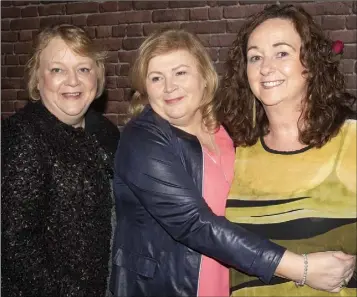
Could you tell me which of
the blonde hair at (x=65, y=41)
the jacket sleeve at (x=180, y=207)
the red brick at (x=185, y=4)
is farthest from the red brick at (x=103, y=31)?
the jacket sleeve at (x=180, y=207)

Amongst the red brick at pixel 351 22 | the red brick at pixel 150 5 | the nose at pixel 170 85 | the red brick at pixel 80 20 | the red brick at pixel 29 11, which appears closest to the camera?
the nose at pixel 170 85

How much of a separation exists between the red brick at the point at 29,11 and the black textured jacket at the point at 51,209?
2389mm

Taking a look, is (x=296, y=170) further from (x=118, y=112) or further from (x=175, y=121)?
(x=118, y=112)

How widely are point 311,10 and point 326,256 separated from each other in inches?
89.3

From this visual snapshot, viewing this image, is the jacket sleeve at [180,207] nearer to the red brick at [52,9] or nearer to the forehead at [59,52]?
the forehead at [59,52]

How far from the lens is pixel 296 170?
1737mm

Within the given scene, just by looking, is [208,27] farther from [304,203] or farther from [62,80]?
[304,203]

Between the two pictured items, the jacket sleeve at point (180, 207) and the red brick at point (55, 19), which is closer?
the jacket sleeve at point (180, 207)

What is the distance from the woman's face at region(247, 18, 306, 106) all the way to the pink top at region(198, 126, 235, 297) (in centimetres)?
29

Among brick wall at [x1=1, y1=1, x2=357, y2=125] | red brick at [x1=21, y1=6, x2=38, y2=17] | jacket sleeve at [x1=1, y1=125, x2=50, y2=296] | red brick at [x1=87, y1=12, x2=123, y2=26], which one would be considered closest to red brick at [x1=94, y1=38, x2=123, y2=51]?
brick wall at [x1=1, y1=1, x2=357, y2=125]

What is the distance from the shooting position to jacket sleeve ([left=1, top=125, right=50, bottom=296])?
183 centimetres

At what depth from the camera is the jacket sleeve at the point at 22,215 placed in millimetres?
1833

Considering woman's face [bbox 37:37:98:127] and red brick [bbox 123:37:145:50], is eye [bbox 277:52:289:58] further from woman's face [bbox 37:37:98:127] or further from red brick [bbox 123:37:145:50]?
red brick [bbox 123:37:145:50]

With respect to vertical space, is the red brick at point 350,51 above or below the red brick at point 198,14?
below
